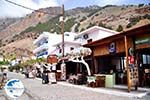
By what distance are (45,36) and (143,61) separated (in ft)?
173

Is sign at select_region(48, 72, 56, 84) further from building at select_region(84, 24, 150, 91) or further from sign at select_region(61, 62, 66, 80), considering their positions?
building at select_region(84, 24, 150, 91)

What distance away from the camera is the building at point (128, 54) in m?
19.2

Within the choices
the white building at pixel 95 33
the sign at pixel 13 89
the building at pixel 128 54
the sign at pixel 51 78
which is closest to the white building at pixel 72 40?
the white building at pixel 95 33

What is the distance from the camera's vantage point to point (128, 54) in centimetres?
1967

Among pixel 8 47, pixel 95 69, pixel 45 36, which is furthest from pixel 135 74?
pixel 8 47

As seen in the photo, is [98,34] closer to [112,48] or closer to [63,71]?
[63,71]

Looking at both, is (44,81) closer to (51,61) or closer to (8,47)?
(51,61)

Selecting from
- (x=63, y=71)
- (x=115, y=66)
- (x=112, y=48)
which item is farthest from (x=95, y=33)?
(x=112, y=48)

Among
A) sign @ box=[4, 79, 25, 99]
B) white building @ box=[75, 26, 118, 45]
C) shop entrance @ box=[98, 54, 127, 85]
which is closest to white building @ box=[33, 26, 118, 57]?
white building @ box=[75, 26, 118, 45]

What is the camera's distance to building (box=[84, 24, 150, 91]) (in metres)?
19.2

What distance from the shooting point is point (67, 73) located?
39.3 m

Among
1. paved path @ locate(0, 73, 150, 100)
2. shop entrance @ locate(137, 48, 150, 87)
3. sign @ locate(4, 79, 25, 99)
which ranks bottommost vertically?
paved path @ locate(0, 73, 150, 100)

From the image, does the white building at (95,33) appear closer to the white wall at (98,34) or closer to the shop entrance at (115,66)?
the white wall at (98,34)

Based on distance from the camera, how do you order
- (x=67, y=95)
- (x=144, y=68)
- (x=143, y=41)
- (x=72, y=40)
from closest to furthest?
(x=143, y=41) < (x=67, y=95) < (x=144, y=68) < (x=72, y=40)
